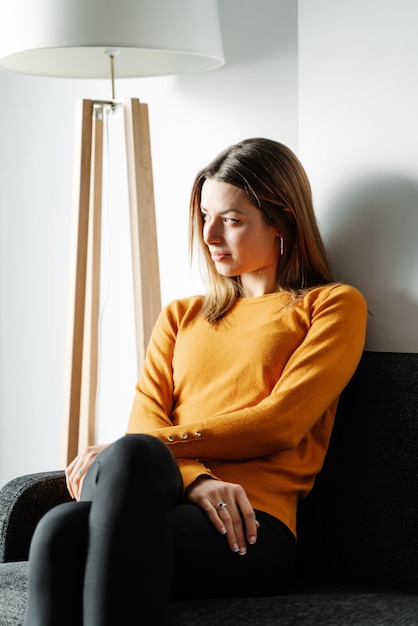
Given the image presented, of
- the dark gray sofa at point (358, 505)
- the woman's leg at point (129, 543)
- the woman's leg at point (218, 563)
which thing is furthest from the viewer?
the dark gray sofa at point (358, 505)

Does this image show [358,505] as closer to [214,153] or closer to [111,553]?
[111,553]

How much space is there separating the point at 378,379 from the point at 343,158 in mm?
508

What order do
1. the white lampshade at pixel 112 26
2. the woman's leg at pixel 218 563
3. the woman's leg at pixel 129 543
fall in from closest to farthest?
the woman's leg at pixel 129 543, the woman's leg at pixel 218 563, the white lampshade at pixel 112 26

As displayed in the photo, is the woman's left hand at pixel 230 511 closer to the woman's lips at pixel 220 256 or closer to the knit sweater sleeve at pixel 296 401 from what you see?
the knit sweater sleeve at pixel 296 401

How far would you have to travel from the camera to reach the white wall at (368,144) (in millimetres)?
1967

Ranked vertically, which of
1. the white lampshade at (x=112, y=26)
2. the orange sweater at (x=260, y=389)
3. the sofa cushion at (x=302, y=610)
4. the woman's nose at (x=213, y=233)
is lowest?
the sofa cushion at (x=302, y=610)

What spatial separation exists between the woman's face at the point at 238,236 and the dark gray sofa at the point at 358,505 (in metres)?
0.29

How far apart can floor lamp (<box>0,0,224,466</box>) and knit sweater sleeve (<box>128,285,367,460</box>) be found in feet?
1.86

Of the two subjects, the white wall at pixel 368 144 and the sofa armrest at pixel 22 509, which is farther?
the white wall at pixel 368 144

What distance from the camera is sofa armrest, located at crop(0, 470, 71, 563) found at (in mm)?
1828

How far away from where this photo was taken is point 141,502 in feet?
4.68

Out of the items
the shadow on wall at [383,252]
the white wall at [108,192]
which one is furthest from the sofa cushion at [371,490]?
the white wall at [108,192]

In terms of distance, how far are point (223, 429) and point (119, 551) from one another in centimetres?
46

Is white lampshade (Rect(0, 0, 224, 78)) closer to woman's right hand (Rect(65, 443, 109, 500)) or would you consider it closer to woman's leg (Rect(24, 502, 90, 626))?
woman's right hand (Rect(65, 443, 109, 500))
